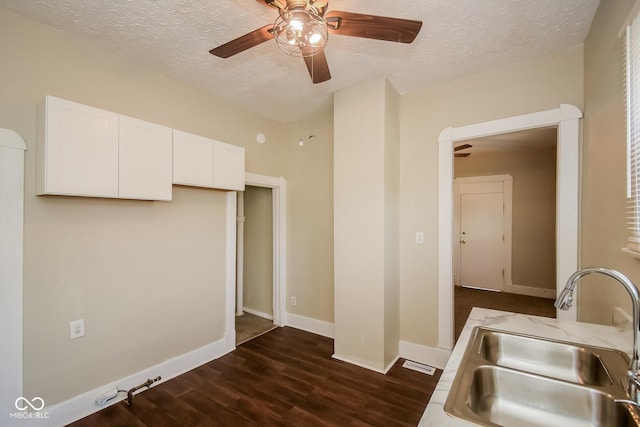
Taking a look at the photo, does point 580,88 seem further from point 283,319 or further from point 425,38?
point 283,319

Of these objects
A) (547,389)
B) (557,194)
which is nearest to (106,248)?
(547,389)

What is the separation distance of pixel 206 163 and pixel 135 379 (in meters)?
1.88

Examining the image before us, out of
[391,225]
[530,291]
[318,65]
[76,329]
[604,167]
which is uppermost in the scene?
[318,65]

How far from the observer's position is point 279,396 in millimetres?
2211

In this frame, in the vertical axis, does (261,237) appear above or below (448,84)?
below

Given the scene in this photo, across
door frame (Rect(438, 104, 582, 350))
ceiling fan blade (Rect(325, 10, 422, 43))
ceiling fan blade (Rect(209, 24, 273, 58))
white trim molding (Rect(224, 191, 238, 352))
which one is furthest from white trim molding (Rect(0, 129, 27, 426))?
door frame (Rect(438, 104, 582, 350))

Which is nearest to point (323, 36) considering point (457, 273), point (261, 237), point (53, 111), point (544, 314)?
point (53, 111)

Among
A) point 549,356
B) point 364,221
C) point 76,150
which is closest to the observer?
point 549,356

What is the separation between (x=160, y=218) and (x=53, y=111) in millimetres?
1014

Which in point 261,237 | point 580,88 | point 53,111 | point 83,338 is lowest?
point 83,338

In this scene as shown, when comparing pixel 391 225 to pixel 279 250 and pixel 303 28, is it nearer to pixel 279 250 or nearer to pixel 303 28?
pixel 279 250

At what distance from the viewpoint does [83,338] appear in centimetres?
198

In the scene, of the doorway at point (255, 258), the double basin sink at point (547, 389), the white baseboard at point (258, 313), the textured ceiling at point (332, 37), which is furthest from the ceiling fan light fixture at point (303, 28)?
the white baseboard at point (258, 313)

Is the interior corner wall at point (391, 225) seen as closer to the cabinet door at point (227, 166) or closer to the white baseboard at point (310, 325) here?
the white baseboard at point (310, 325)
